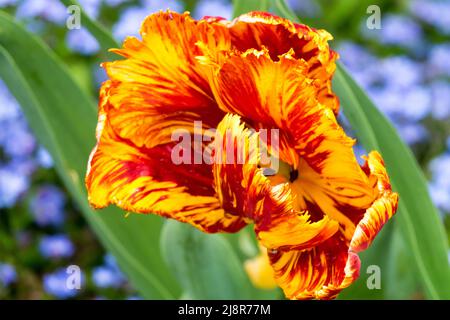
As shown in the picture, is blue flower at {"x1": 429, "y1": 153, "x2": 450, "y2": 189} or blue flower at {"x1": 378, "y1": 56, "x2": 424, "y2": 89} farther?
blue flower at {"x1": 378, "y1": 56, "x2": 424, "y2": 89}

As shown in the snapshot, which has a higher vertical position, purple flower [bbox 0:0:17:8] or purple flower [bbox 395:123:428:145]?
purple flower [bbox 0:0:17:8]

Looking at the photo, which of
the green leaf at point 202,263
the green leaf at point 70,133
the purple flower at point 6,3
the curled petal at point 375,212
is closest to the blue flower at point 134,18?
the purple flower at point 6,3

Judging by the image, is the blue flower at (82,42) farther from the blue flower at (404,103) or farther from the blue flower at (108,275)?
the blue flower at (404,103)

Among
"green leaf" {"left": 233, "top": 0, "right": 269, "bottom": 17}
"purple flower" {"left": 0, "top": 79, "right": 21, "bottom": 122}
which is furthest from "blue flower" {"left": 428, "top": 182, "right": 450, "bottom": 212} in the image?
"purple flower" {"left": 0, "top": 79, "right": 21, "bottom": 122}

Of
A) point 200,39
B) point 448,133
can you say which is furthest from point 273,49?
point 448,133

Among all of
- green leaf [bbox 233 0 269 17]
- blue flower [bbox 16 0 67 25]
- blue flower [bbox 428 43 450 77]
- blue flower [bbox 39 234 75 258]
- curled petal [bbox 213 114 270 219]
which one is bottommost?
curled petal [bbox 213 114 270 219]

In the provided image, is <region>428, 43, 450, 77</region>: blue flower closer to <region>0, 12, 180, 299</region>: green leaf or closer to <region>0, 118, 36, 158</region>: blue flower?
<region>0, 118, 36, 158</region>: blue flower

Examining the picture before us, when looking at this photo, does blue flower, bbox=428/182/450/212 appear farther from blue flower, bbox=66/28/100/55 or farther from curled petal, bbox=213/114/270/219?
curled petal, bbox=213/114/270/219

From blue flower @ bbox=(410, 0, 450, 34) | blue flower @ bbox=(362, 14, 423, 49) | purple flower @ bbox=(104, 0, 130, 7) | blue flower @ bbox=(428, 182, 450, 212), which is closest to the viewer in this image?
blue flower @ bbox=(428, 182, 450, 212)

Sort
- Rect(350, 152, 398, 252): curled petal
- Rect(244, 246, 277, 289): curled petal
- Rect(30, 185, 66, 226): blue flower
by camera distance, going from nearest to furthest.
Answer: Rect(350, 152, 398, 252): curled petal, Rect(244, 246, 277, 289): curled petal, Rect(30, 185, 66, 226): blue flower
